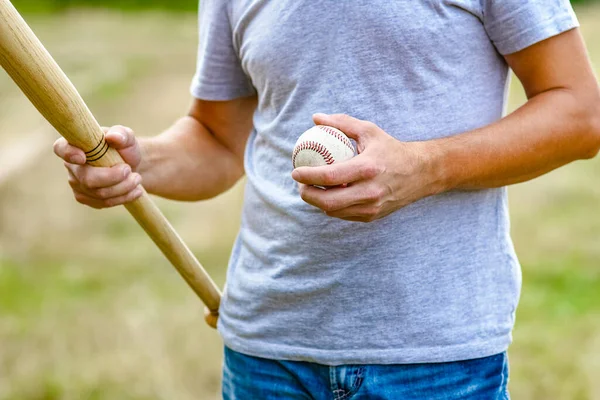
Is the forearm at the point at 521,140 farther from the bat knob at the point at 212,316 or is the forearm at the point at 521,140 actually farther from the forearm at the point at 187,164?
the bat knob at the point at 212,316

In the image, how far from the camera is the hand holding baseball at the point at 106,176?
1803 millimetres

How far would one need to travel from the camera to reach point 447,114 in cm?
165

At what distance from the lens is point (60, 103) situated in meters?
1.68

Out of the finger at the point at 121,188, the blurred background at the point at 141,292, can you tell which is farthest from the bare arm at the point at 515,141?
the blurred background at the point at 141,292

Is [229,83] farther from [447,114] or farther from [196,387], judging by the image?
[196,387]

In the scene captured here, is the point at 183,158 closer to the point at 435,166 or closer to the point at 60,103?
the point at 60,103

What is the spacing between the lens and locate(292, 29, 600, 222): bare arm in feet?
4.89

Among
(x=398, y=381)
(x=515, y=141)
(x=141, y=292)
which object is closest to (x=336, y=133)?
(x=515, y=141)

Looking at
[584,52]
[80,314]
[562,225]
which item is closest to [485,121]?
[584,52]

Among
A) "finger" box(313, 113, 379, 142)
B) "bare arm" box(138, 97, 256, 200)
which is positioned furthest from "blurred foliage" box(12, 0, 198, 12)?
"finger" box(313, 113, 379, 142)

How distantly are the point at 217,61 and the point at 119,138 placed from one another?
0.98 ft

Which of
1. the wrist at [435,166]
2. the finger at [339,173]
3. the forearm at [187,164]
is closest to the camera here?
the finger at [339,173]

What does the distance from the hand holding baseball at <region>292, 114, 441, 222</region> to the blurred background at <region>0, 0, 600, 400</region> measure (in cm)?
280

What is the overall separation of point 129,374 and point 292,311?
274 cm
